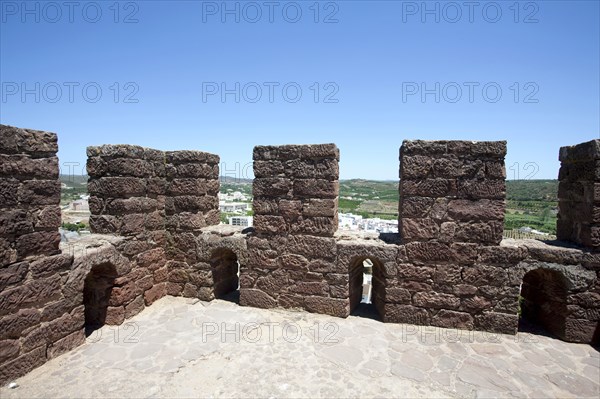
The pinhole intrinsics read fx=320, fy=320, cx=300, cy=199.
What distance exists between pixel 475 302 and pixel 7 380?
6.95 m

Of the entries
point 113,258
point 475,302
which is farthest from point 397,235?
point 113,258

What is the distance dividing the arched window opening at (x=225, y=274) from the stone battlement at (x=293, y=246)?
11cm

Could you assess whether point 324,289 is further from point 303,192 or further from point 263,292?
point 303,192

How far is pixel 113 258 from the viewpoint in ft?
18.9

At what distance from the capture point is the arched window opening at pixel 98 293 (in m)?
5.83

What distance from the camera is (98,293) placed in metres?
5.84

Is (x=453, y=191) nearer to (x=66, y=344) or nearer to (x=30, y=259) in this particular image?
(x=30, y=259)

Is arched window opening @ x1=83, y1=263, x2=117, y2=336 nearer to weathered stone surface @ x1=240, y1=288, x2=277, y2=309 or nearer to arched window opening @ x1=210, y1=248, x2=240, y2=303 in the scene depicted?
arched window opening @ x1=210, y1=248, x2=240, y2=303

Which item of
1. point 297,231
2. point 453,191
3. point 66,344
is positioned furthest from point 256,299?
point 453,191

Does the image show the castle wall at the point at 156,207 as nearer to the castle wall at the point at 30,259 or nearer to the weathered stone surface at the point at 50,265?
the weathered stone surface at the point at 50,265

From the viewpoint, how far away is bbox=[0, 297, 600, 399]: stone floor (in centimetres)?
404

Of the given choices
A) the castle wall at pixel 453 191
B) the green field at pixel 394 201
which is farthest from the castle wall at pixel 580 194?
the green field at pixel 394 201

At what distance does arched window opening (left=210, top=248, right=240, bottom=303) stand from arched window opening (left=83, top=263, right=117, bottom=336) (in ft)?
6.21

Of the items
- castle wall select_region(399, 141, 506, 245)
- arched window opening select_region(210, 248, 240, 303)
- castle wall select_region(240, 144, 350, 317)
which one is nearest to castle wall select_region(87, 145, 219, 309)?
arched window opening select_region(210, 248, 240, 303)
